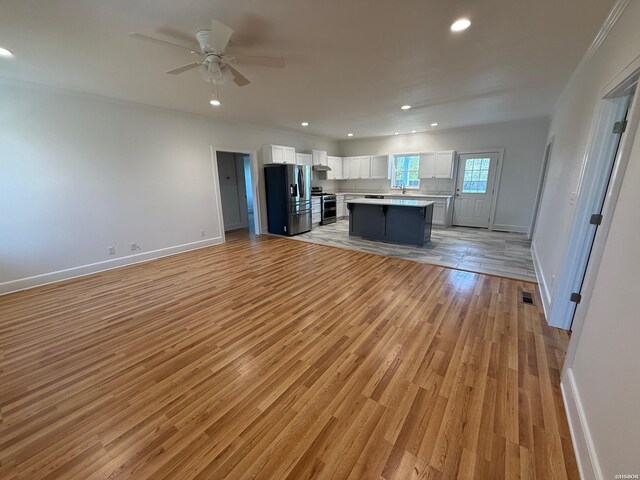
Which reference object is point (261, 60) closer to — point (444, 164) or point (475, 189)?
point (444, 164)

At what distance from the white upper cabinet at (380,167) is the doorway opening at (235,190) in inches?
157

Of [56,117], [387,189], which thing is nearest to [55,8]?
[56,117]

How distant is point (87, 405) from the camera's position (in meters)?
1.66

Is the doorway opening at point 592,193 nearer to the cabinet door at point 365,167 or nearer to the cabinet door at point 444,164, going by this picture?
the cabinet door at point 444,164

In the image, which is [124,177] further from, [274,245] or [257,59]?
[257,59]

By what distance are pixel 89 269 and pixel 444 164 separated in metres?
8.11

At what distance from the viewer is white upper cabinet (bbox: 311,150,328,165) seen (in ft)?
24.6

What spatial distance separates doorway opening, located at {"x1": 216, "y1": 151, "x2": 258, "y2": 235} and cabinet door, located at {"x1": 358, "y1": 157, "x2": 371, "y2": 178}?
146 inches

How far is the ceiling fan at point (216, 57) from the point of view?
1.82 m

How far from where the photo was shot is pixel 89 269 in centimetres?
391

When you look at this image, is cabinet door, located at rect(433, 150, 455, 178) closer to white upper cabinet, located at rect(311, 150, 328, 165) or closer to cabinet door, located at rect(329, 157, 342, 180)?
cabinet door, located at rect(329, 157, 342, 180)

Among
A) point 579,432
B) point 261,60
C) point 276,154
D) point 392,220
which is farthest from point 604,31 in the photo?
point 276,154

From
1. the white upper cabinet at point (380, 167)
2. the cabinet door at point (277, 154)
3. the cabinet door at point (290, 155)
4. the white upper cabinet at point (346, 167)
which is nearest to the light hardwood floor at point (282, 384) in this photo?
the cabinet door at point (277, 154)

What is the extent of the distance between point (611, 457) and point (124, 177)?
5.79 metres
